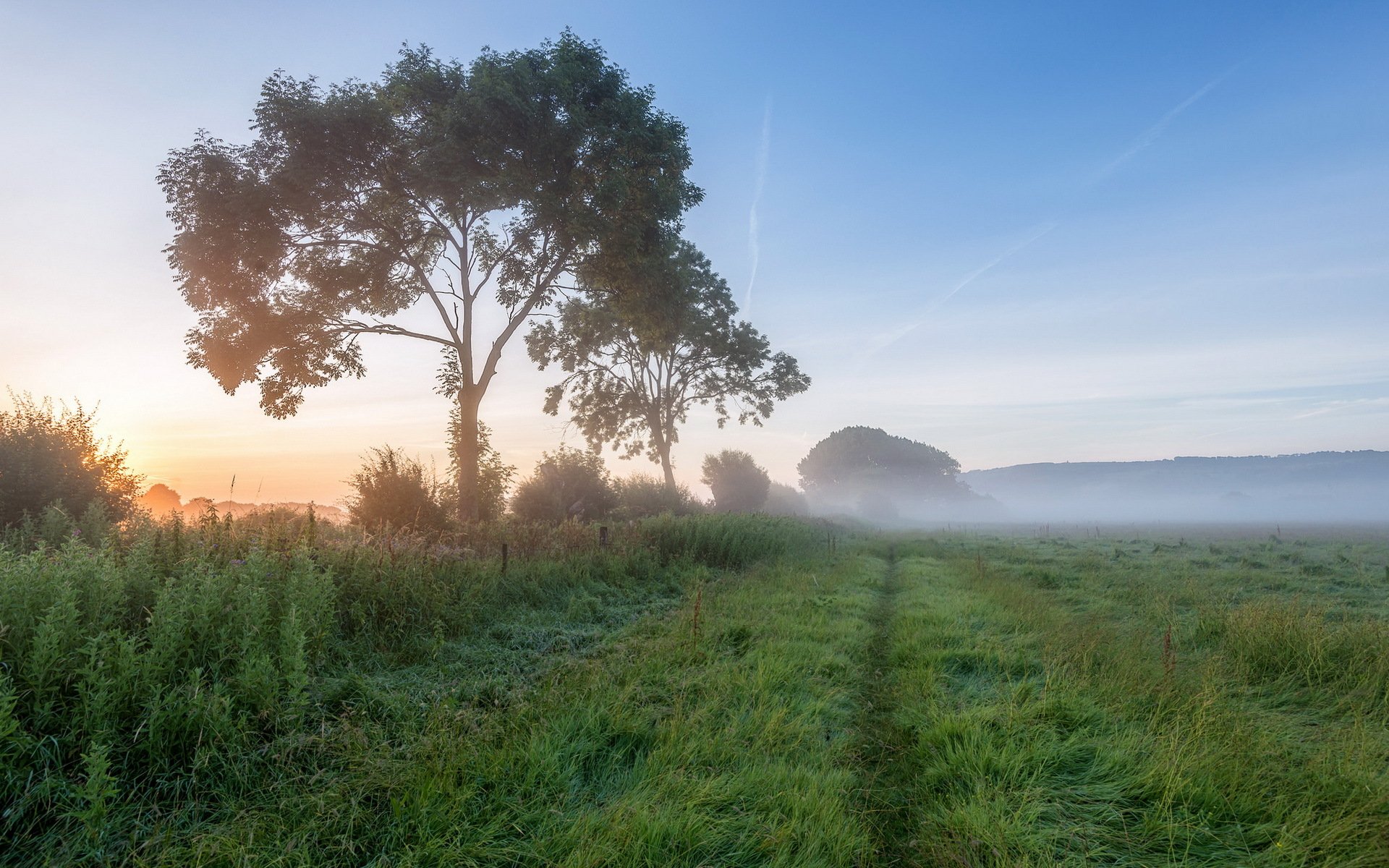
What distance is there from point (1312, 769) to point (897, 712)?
9.49ft

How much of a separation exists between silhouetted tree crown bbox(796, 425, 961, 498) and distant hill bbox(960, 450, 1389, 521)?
94.5 ft

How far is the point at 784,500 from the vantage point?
205ft

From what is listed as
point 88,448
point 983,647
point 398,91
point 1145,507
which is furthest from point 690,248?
point 1145,507

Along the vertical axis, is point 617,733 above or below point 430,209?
below

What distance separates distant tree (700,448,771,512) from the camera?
1743 inches

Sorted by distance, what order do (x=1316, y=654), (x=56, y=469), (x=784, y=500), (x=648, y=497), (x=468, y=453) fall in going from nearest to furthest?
(x=1316, y=654)
(x=56, y=469)
(x=468, y=453)
(x=648, y=497)
(x=784, y=500)

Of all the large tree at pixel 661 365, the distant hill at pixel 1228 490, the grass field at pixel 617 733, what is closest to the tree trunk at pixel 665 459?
the large tree at pixel 661 365

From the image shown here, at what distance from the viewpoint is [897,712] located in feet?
18.5

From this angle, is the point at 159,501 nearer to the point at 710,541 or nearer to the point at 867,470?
the point at 710,541

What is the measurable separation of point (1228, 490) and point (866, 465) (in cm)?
13890

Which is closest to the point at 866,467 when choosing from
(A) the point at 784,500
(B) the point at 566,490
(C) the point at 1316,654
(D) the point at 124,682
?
(A) the point at 784,500

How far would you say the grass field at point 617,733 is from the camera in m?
→ 3.32

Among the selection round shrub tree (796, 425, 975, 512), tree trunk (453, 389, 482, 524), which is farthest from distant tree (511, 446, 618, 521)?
round shrub tree (796, 425, 975, 512)

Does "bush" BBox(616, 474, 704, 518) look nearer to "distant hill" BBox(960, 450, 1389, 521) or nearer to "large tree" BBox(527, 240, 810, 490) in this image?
"large tree" BBox(527, 240, 810, 490)
